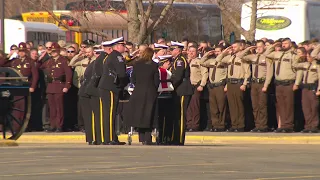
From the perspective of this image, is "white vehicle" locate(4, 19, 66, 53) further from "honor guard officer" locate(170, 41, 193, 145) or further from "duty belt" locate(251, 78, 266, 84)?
"honor guard officer" locate(170, 41, 193, 145)

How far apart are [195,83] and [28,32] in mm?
15678

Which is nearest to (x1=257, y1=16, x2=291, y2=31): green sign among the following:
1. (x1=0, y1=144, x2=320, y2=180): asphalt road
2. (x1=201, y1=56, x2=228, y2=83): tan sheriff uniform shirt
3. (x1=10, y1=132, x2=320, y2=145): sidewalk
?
(x1=201, y1=56, x2=228, y2=83): tan sheriff uniform shirt

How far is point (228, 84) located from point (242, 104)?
1.73ft

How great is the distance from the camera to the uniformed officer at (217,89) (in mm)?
26578

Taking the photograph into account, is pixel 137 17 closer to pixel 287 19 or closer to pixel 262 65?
pixel 262 65

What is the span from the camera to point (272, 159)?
17328mm

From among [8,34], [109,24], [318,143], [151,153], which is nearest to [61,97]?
[318,143]

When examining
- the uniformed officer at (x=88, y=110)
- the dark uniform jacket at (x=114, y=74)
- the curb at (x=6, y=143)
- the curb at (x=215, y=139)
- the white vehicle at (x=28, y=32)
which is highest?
the white vehicle at (x=28, y=32)

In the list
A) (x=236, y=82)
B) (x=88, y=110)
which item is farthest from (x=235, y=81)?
(x=88, y=110)

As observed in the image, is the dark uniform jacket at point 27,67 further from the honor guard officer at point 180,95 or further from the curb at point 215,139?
the honor guard officer at point 180,95

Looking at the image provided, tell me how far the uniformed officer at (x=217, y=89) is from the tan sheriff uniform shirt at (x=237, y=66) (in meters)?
0.14

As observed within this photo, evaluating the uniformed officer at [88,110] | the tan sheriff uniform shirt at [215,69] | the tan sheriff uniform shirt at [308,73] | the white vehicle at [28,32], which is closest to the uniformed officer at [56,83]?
the tan sheriff uniform shirt at [215,69]

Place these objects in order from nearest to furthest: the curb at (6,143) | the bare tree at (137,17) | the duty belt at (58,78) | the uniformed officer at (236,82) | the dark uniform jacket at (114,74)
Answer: the curb at (6,143) < the dark uniform jacket at (114,74) < the uniformed officer at (236,82) < the duty belt at (58,78) < the bare tree at (137,17)

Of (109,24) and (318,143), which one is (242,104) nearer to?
(318,143)
